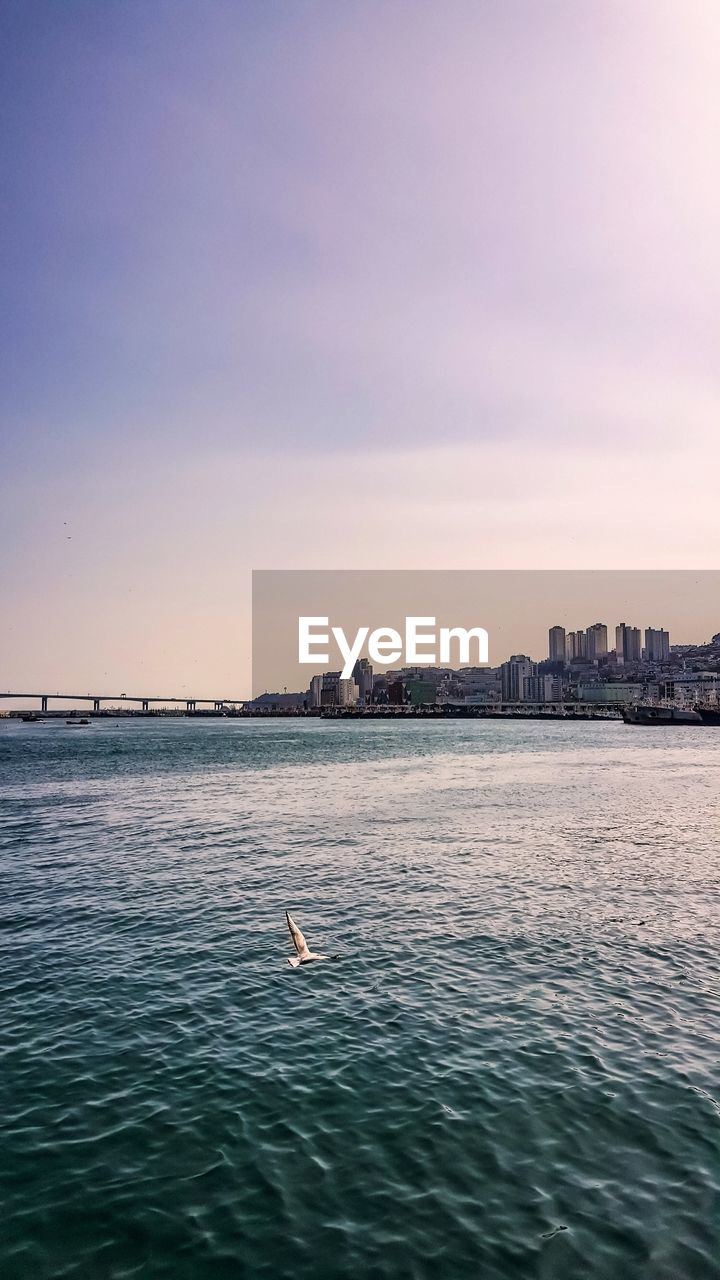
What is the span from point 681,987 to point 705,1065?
3.54m

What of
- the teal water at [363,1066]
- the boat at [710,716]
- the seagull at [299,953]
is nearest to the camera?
the teal water at [363,1066]

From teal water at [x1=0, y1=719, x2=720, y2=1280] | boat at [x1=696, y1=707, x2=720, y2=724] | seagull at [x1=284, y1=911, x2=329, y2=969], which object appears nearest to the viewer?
teal water at [x1=0, y1=719, x2=720, y2=1280]

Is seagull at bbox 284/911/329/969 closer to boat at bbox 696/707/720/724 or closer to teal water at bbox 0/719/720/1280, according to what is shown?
teal water at bbox 0/719/720/1280

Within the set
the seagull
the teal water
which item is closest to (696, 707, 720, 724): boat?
the teal water

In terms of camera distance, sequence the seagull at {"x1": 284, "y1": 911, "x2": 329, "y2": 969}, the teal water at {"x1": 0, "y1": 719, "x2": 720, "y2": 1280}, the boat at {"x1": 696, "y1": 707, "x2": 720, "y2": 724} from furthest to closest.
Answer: the boat at {"x1": 696, "y1": 707, "x2": 720, "y2": 724}, the seagull at {"x1": 284, "y1": 911, "x2": 329, "y2": 969}, the teal water at {"x1": 0, "y1": 719, "x2": 720, "y2": 1280}

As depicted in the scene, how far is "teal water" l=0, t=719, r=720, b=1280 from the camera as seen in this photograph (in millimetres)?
8469

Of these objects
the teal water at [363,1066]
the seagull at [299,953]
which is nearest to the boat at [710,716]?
the teal water at [363,1066]

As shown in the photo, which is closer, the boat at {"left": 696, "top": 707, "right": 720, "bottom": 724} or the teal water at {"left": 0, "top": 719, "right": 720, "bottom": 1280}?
the teal water at {"left": 0, "top": 719, "right": 720, "bottom": 1280}

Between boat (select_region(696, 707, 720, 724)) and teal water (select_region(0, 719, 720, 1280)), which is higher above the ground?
teal water (select_region(0, 719, 720, 1280))

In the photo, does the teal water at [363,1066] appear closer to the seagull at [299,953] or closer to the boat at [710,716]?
the seagull at [299,953]

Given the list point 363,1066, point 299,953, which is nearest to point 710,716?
point 299,953

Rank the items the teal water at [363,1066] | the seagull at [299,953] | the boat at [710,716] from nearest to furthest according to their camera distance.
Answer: the teal water at [363,1066] → the seagull at [299,953] → the boat at [710,716]

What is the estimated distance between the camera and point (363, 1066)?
1255 cm

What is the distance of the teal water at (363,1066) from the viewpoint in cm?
847
